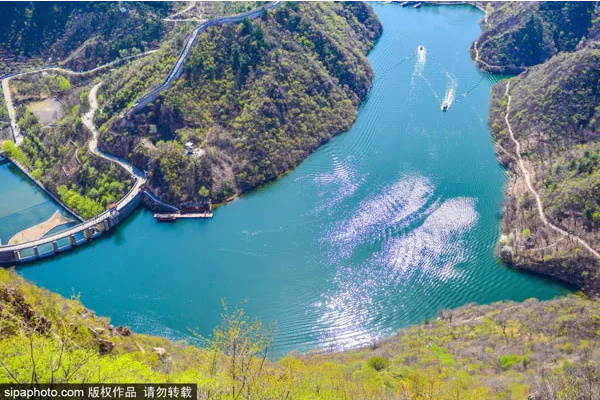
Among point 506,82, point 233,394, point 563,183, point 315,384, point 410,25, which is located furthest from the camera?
point 410,25

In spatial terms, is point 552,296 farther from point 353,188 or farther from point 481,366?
point 353,188

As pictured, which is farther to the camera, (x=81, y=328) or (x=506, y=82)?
(x=506, y=82)

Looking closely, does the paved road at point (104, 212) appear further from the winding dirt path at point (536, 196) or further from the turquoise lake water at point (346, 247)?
the winding dirt path at point (536, 196)

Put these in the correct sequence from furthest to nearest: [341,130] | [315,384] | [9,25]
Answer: [9,25]
[341,130]
[315,384]

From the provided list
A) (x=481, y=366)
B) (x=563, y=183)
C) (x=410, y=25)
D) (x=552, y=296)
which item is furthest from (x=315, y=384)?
(x=410, y=25)

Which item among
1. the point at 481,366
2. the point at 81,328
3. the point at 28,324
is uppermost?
the point at 28,324

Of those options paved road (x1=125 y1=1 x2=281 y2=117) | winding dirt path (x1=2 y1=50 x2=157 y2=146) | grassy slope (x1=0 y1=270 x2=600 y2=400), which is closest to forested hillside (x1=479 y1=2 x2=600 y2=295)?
grassy slope (x1=0 y1=270 x2=600 y2=400)

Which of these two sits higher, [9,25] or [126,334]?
[9,25]

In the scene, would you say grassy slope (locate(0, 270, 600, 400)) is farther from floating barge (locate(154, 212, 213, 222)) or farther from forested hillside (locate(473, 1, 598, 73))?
forested hillside (locate(473, 1, 598, 73))
